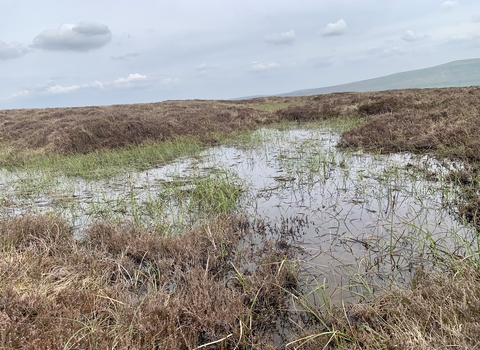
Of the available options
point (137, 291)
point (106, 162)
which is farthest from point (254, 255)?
point (106, 162)

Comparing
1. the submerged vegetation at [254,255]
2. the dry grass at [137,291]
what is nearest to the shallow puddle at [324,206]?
the submerged vegetation at [254,255]

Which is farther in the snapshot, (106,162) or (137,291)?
(106,162)

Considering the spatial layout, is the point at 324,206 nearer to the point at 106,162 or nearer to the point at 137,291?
the point at 137,291

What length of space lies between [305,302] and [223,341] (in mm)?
901

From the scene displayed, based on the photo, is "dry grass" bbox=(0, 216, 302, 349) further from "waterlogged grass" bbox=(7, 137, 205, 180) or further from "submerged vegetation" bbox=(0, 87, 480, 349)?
"waterlogged grass" bbox=(7, 137, 205, 180)

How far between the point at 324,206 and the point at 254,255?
199 cm

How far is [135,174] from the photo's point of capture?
7816 mm

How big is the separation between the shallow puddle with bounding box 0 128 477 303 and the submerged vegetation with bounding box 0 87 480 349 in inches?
1.2

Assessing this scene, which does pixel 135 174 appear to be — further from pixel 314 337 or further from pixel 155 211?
pixel 314 337

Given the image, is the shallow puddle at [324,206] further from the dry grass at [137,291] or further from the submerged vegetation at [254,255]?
the dry grass at [137,291]

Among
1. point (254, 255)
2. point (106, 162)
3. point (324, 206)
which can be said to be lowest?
point (254, 255)

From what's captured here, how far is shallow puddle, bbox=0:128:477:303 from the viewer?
3.16 m

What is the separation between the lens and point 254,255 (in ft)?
11.8

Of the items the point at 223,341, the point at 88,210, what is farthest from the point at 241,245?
the point at 88,210
